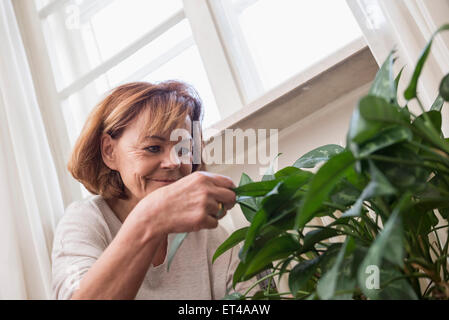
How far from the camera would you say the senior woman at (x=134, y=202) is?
0.76 meters

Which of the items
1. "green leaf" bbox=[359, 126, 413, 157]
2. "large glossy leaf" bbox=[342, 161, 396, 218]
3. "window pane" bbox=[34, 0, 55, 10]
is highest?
"window pane" bbox=[34, 0, 55, 10]

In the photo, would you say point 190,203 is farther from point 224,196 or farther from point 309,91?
point 309,91

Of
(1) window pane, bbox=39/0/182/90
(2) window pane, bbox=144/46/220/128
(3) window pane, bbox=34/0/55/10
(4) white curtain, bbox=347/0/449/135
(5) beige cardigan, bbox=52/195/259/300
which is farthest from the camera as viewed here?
(3) window pane, bbox=34/0/55/10

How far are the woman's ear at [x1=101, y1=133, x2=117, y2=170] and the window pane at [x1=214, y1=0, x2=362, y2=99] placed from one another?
486 millimetres

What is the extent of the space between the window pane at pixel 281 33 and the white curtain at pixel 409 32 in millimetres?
360

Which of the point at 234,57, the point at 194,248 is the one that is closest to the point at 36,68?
the point at 234,57

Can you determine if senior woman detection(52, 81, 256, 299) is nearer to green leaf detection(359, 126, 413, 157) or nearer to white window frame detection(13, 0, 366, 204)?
white window frame detection(13, 0, 366, 204)

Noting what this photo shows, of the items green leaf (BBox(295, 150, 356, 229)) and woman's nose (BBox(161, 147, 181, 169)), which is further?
woman's nose (BBox(161, 147, 181, 169))

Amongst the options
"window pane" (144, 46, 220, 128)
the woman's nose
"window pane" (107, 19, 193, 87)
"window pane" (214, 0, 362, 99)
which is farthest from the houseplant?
"window pane" (107, 19, 193, 87)

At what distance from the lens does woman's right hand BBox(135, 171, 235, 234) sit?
687 millimetres

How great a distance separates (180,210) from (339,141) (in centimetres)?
64

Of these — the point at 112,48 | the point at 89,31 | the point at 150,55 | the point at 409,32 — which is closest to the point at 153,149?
the point at 409,32

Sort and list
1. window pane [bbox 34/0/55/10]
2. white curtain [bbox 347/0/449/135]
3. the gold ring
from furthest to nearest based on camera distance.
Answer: window pane [bbox 34/0/55/10]
white curtain [bbox 347/0/449/135]
the gold ring

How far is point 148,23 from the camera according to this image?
1.75 m
